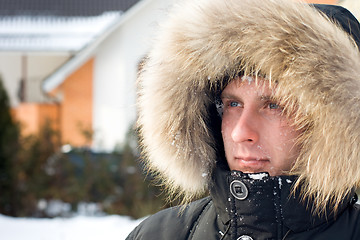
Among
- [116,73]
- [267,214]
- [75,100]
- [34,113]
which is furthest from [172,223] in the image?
[34,113]

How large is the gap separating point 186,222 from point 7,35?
38.1 feet

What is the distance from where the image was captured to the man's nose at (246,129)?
1.48 metres

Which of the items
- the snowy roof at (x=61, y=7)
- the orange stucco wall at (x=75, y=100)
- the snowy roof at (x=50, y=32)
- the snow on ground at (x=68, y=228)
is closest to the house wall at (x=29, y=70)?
the snowy roof at (x=61, y=7)

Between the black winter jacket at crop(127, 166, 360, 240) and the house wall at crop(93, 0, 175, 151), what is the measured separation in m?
7.09

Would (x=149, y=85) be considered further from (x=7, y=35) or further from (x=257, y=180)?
(x=7, y=35)

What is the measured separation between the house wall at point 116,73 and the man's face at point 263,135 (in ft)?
23.6

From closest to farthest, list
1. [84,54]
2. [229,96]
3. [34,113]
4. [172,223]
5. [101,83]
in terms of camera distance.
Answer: [229,96]
[172,223]
[84,54]
[101,83]
[34,113]

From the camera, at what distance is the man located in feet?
4.58

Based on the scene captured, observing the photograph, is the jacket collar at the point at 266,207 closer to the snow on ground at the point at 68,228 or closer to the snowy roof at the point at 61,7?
the snow on ground at the point at 68,228

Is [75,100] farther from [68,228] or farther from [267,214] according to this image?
[267,214]

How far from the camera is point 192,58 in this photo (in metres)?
1.60

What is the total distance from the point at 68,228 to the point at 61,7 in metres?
8.54

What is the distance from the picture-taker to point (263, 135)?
1.48 m

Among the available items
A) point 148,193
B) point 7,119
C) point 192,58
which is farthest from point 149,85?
point 7,119
